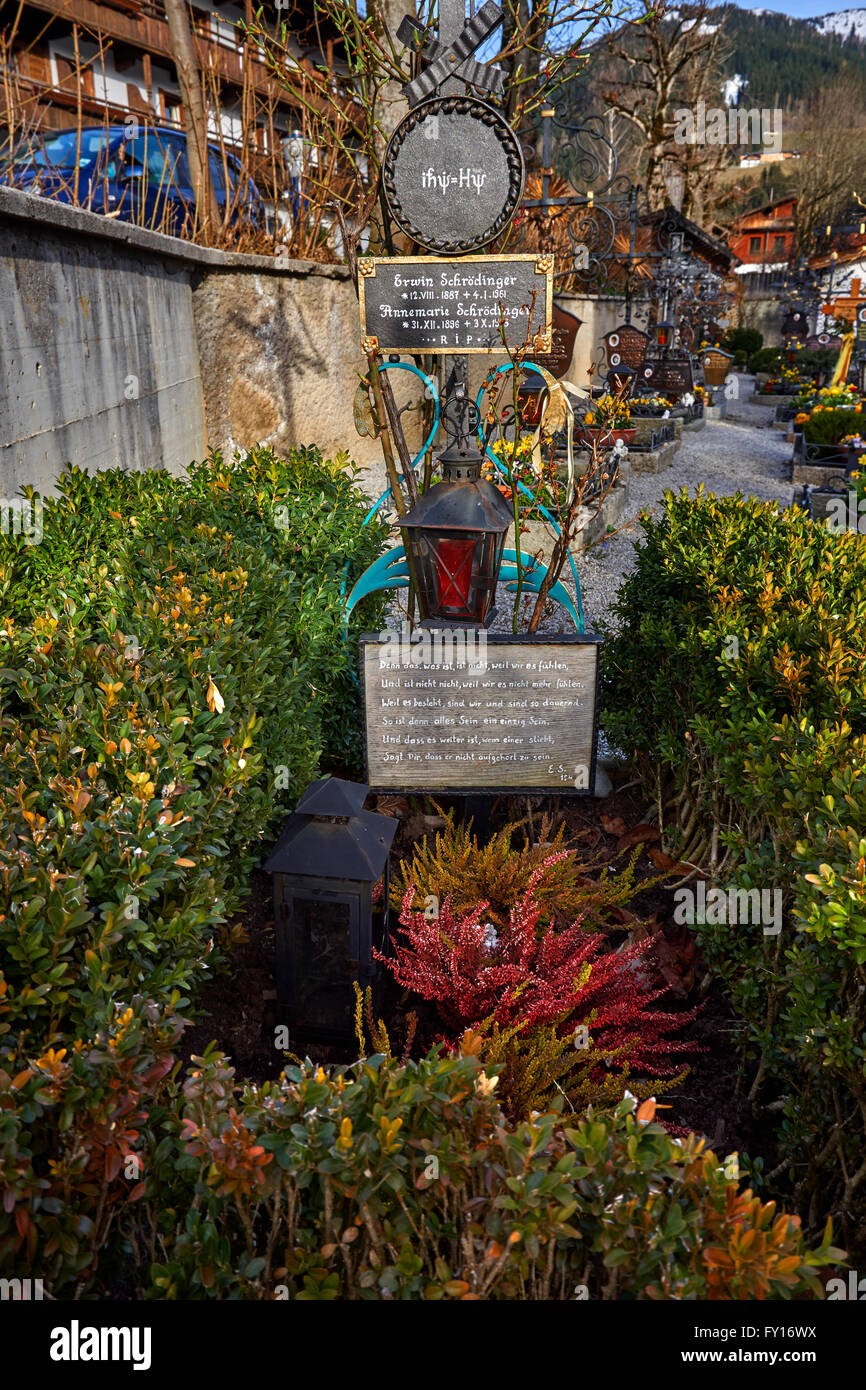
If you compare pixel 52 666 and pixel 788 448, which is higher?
pixel 788 448

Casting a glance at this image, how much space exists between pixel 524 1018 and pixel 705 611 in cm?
201

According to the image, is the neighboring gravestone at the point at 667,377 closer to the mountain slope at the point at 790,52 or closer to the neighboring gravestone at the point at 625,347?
the neighboring gravestone at the point at 625,347

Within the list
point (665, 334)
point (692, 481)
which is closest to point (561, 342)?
point (692, 481)

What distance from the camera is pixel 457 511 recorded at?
339 cm

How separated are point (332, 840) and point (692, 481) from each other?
11.6 metres

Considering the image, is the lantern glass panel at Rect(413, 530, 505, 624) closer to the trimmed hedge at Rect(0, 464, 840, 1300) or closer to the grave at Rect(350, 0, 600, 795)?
the grave at Rect(350, 0, 600, 795)

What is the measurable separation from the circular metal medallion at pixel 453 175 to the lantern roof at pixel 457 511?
137cm

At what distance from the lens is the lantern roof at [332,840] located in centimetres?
265

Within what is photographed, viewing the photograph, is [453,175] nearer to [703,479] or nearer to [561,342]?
[561,342]

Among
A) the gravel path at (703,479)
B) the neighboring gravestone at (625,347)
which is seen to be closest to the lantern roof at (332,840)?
the gravel path at (703,479)

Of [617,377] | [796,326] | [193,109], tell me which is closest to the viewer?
[193,109]

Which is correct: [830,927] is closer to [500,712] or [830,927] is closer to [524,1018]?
[524,1018]
